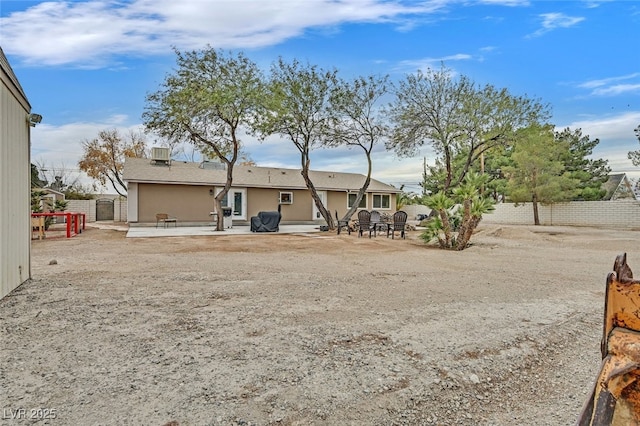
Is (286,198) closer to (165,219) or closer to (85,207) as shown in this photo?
(165,219)

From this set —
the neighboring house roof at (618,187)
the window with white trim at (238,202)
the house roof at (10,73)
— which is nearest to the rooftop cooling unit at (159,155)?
the window with white trim at (238,202)

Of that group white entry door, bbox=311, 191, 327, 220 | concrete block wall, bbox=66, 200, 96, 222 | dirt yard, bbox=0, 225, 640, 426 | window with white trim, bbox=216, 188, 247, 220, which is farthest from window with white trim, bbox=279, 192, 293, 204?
dirt yard, bbox=0, 225, 640, 426

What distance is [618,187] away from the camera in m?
32.1

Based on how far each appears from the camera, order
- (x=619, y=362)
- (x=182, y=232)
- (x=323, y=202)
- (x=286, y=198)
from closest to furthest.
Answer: (x=619, y=362)
(x=182, y=232)
(x=286, y=198)
(x=323, y=202)

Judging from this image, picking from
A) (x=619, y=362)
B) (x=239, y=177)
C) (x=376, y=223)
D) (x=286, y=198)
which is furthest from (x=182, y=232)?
(x=619, y=362)

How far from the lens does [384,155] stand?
1962 cm

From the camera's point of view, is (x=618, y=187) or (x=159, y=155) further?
(x=618, y=187)

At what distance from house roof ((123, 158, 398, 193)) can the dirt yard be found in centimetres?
1248

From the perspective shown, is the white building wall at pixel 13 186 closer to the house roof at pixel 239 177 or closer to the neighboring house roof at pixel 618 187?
the house roof at pixel 239 177

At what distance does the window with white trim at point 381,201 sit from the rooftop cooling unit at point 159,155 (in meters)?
12.5

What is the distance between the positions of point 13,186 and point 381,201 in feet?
68.5

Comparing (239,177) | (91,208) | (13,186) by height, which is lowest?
(91,208)

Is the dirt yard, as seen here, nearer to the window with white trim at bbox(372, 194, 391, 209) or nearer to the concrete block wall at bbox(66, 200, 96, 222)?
the window with white trim at bbox(372, 194, 391, 209)

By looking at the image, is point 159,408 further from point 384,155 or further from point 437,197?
point 384,155
